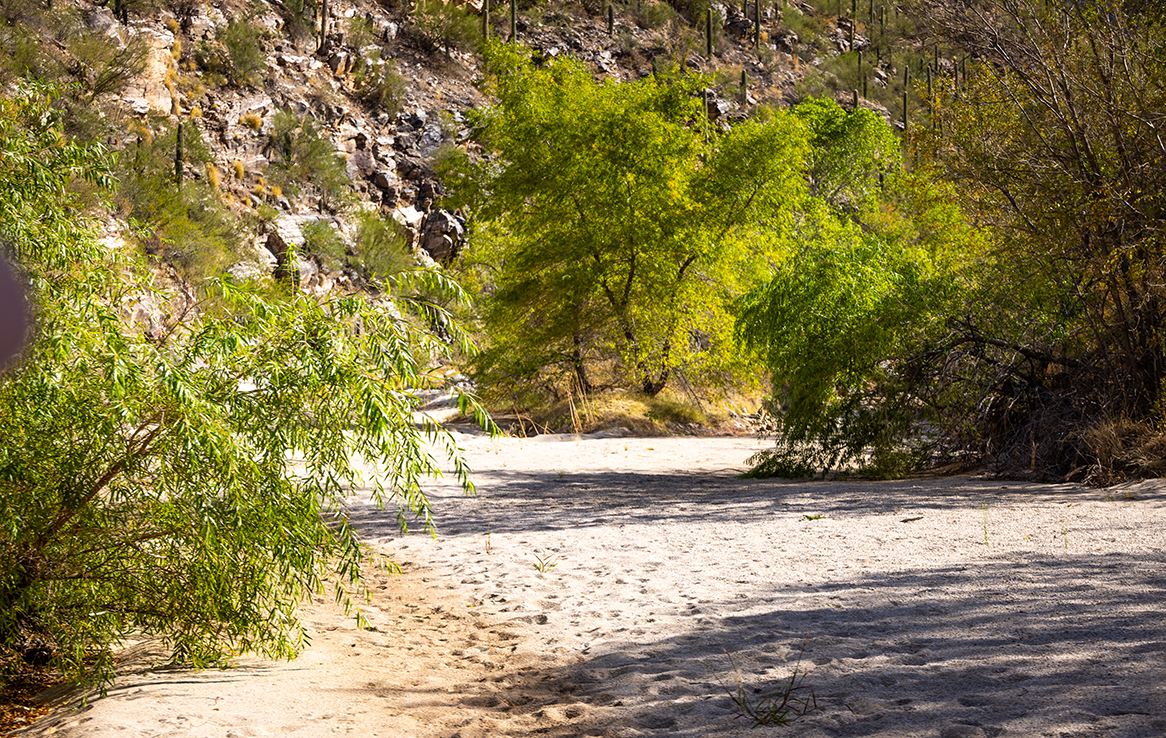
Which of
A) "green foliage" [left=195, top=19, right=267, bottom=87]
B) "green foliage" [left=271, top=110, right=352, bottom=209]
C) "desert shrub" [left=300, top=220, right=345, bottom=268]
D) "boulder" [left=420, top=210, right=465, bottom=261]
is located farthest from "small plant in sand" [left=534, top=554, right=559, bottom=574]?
"green foliage" [left=195, top=19, right=267, bottom=87]

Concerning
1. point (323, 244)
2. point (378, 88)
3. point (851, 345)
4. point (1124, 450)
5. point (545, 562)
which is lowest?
point (545, 562)

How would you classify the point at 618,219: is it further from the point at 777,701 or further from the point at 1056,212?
the point at 777,701

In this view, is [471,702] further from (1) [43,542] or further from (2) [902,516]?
(2) [902,516]

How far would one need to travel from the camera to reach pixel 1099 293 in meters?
9.38

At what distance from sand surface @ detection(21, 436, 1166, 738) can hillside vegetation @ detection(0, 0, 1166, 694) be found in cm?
61

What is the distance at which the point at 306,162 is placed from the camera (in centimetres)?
3253

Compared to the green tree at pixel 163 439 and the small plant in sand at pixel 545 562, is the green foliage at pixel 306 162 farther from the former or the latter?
the green tree at pixel 163 439

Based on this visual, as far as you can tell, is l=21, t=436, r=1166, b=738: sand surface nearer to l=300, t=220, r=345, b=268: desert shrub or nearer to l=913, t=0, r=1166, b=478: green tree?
l=913, t=0, r=1166, b=478: green tree

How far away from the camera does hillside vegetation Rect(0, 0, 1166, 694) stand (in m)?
4.43

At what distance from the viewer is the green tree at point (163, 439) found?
4.23 meters

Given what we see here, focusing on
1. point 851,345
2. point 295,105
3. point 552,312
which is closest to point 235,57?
point 295,105

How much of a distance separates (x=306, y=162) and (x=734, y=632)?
30.6 meters

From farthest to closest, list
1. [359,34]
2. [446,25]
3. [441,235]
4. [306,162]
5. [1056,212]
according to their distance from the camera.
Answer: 1. [446,25]
2. [359,34]
3. [441,235]
4. [306,162]
5. [1056,212]

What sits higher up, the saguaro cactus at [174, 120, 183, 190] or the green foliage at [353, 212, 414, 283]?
the saguaro cactus at [174, 120, 183, 190]
